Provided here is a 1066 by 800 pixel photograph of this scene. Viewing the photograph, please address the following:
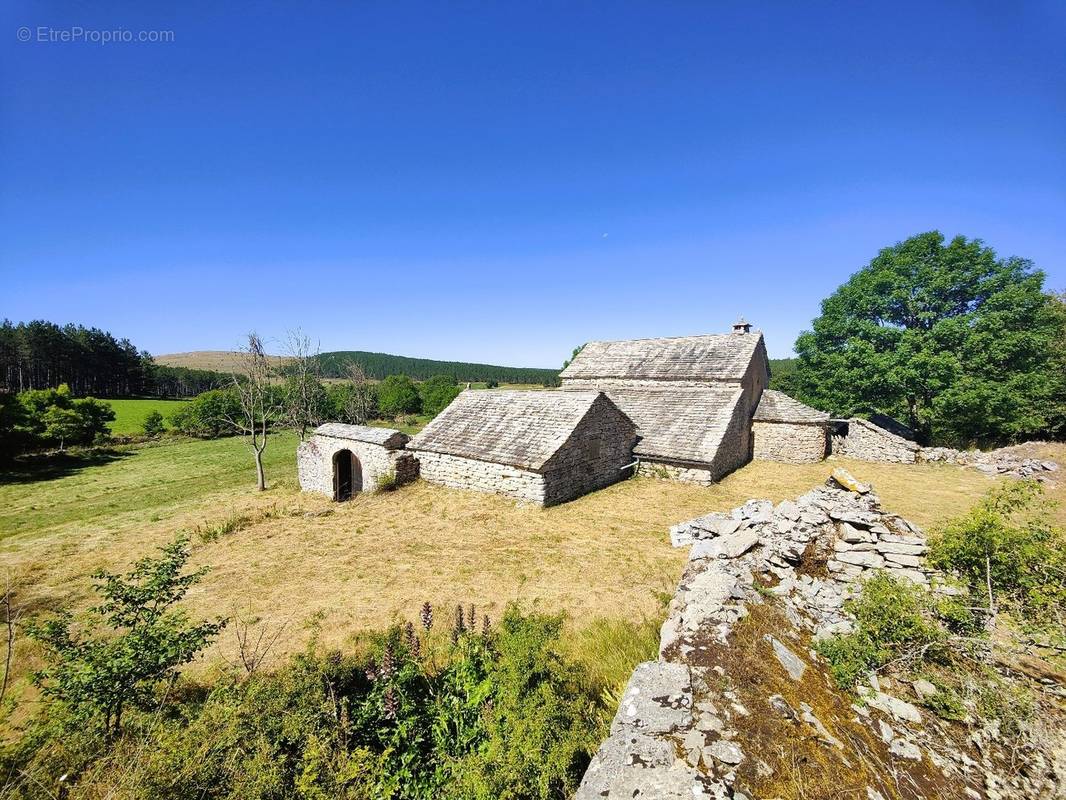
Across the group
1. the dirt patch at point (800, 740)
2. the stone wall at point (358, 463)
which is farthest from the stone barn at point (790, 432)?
the dirt patch at point (800, 740)

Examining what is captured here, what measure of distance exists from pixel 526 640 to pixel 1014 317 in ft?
87.1

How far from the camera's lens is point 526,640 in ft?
13.3

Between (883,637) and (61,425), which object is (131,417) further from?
(883,637)

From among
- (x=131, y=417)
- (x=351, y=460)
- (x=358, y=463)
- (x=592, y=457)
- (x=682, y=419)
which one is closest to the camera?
(x=592, y=457)

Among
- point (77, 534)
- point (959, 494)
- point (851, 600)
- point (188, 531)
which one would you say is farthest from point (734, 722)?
point (77, 534)

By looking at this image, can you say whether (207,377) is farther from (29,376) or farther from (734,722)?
(734,722)

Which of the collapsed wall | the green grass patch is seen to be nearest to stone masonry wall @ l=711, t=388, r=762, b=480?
the collapsed wall

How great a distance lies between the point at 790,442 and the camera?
20.0m

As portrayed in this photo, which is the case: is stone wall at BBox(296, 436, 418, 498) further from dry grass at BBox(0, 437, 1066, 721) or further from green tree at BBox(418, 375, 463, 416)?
green tree at BBox(418, 375, 463, 416)

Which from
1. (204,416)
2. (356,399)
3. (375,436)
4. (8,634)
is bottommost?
(8,634)

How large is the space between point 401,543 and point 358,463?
7.32 meters

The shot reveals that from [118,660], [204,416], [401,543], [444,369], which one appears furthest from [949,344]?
[444,369]

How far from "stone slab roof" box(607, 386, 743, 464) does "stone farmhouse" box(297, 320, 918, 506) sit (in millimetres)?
48

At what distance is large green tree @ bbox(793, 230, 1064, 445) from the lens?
18.1 metres
